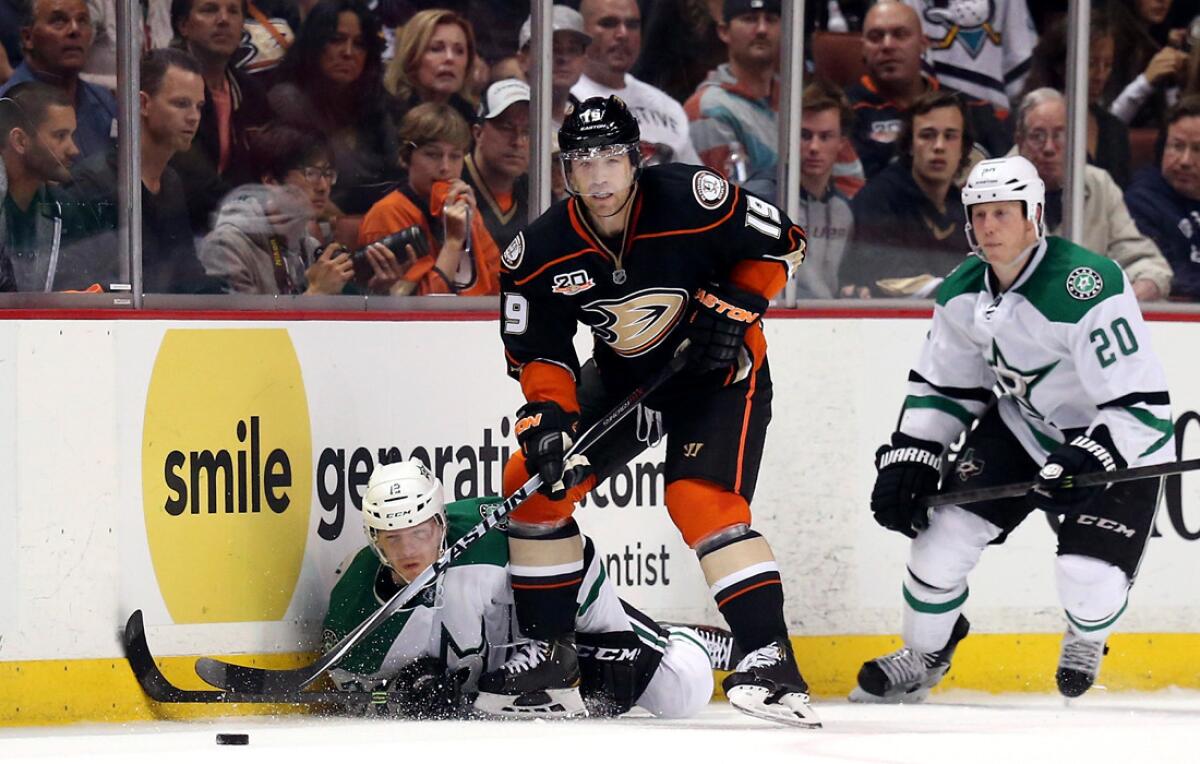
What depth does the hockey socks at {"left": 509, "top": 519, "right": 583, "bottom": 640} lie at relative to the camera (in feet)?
13.2

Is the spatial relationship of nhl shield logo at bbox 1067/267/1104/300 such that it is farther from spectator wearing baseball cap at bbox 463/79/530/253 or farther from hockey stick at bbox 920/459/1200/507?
spectator wearing baseball cap at bbox 463/79/530/253

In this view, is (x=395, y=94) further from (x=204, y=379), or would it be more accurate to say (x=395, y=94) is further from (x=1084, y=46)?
(x=1084, y=46)

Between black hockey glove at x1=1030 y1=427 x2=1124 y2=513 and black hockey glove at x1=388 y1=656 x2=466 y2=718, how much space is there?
1285 millimetres

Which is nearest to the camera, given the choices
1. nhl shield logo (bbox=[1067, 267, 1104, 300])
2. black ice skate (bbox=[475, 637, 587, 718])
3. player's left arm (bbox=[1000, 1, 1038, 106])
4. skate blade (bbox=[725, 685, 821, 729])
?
skate blade (bbox=[725, 685, 821, 729])

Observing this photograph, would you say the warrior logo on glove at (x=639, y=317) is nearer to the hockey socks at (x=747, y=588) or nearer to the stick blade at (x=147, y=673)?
the hockey socks at (x=747, y=588)

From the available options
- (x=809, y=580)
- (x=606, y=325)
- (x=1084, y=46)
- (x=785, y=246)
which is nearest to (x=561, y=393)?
(x=606, y=325)

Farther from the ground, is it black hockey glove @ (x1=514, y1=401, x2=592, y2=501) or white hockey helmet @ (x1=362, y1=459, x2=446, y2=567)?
black hockey glove @ (x1=514, y1=401, x2=592, y2=501)

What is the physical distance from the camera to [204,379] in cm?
423

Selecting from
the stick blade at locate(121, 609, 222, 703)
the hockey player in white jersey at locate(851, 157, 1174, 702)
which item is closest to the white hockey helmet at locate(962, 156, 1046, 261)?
the hockey player in white jersey at locate(851, 157, 1174, 702)

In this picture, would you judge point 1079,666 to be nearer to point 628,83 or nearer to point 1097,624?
point 1097,624

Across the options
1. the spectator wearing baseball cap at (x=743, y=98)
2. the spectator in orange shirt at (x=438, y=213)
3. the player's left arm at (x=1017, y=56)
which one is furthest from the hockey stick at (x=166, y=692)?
the player's left arm at (x=1017, y=56)

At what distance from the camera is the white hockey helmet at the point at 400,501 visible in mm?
3990

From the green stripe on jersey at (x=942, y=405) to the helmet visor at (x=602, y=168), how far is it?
1.05m

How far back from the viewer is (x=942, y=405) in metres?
4.49
